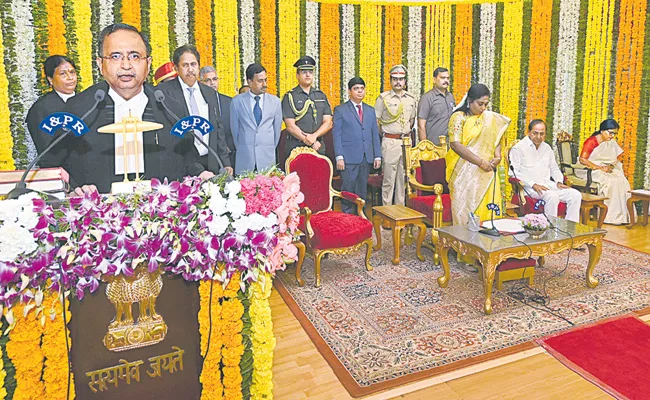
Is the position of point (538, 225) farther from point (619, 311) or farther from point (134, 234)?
point (134, 234)

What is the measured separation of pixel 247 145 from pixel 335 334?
229 cm

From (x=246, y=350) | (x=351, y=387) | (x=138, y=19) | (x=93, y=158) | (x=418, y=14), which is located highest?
(x=418, y=14)

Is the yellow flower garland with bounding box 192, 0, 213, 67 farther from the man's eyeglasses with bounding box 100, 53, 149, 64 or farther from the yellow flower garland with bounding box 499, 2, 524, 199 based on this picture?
the man's eyeglasses with bounding box 100, 53, 149, 64

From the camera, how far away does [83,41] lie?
18.3 feet

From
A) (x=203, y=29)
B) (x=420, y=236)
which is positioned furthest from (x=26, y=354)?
(x=203, y=29)

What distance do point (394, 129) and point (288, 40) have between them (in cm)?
239

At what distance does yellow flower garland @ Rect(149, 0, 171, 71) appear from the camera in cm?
604

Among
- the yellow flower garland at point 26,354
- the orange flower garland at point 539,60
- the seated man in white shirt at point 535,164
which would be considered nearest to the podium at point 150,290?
the yellow flower garland at point 26,354

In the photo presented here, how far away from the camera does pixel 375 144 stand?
Answer: 575cm

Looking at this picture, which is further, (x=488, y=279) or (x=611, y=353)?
(x=488, y=279)

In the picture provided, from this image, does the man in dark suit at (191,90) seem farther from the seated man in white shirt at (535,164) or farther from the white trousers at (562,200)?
the white trousers at (562,200)

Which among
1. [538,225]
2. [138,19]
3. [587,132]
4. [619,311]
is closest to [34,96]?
[138,19]

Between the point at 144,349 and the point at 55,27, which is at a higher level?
the point at 55,27

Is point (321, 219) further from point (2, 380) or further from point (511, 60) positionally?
point (511, 60)
